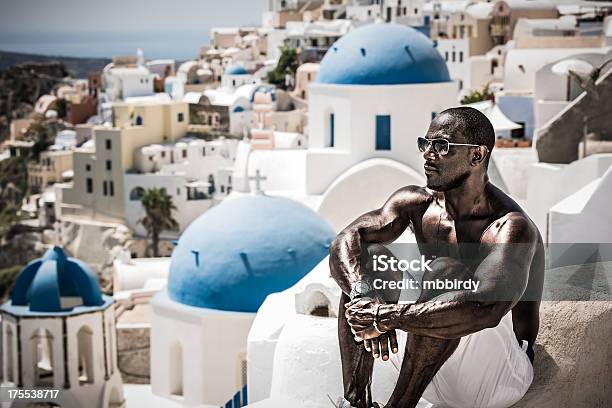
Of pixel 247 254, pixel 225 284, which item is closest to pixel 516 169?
pixel 247 254

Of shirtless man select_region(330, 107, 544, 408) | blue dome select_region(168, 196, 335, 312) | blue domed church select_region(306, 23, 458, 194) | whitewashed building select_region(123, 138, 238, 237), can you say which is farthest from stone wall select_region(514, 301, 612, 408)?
whitewashed building select_region(123, 138, 238, 237)

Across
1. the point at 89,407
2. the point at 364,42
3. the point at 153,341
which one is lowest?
the point at 89,407

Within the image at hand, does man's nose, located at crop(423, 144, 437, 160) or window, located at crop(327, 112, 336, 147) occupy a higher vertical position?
man's nose, located at crop(423, 144, 437, 160)

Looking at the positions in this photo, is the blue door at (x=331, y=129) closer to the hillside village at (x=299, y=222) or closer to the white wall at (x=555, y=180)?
the hillside village at (x=299, y=222)

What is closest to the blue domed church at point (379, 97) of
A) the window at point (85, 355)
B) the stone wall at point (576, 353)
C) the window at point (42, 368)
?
the window at point (85, 355)

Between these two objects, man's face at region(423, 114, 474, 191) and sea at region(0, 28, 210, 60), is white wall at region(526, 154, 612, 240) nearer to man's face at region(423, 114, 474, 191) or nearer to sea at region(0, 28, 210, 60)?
sea at region(0, 28, 210, 60)

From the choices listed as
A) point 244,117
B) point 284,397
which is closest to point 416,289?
point 284,397

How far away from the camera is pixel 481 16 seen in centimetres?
3391

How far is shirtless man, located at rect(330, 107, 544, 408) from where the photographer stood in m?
2.59

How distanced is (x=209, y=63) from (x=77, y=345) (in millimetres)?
37491

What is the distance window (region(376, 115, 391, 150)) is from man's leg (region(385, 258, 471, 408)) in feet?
30.5

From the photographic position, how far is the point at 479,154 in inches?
109

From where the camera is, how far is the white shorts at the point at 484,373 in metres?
2.79

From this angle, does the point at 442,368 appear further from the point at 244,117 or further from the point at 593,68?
the point at 244,117
